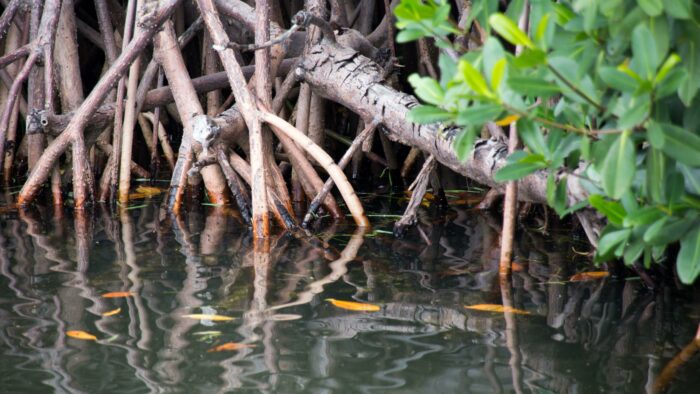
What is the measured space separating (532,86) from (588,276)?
2.03 metres

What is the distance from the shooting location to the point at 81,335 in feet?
8.59

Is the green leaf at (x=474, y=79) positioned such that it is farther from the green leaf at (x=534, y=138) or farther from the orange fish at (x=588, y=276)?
the orange fish at (x=588, y=276)

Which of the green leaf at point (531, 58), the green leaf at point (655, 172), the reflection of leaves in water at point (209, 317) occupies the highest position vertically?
the green leaf at point (531, 58)

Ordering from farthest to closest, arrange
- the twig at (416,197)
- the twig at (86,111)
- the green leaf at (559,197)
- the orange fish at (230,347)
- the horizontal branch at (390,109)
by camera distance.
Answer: the twig at (86,111), the twig at (416,197), the horizontal branch at (390,109), the orange fish at (230,347), the green leaf at (559,197)

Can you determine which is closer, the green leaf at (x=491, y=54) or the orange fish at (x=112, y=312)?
the green leaf at (x=491, y=54)

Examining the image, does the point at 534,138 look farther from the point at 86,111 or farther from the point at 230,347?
the point at 86,111

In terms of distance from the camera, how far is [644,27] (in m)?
1.38

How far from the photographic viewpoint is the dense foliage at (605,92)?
141cm

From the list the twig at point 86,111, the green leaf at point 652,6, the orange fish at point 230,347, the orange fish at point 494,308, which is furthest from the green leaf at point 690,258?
the twig at point 86,111

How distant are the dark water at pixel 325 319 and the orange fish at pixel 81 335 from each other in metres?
0.02

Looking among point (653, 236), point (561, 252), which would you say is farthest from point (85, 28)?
point (653, 236)

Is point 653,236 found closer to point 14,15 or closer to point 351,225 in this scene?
point 351,225

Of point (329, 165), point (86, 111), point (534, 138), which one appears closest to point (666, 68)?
point (534, 138)

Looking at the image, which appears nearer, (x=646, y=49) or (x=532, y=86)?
(x=646, y=49)
